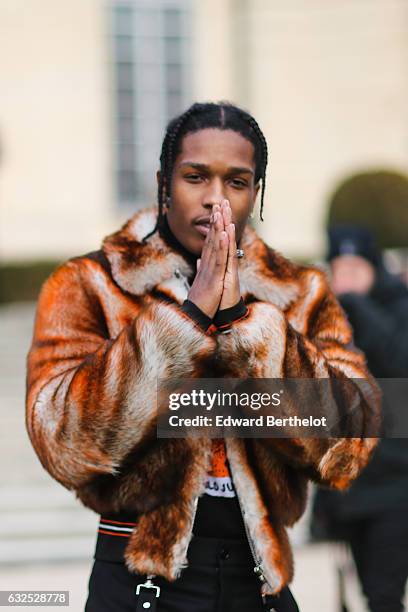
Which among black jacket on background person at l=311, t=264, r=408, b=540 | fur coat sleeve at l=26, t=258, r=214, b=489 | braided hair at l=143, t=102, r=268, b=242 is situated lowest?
black jacket on background person at l=311, t=264, r=408, b=540

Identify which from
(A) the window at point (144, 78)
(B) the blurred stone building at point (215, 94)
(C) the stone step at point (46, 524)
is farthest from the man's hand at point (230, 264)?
(A) the window at point (144, 78)

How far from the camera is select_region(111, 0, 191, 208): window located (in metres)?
19.0

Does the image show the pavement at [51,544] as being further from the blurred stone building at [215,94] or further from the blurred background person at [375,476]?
the blurred stone building at [215,94]

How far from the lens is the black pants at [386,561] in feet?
12.3

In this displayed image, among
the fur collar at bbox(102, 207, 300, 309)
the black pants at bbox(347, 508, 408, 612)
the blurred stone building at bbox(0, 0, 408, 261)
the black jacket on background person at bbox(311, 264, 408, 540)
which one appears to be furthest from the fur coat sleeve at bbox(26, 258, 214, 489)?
the blurred stone building at bbox(0, 0, 408, 261)

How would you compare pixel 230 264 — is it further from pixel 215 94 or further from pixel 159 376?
pixel 215 94

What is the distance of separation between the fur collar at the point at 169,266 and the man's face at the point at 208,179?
0.27 feet

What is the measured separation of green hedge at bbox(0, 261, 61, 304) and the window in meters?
3.38

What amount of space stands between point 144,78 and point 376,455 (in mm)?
16242

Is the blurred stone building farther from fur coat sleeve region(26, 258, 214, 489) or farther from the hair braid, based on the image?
fur coat sleeve region(26, 258, 214, 489)

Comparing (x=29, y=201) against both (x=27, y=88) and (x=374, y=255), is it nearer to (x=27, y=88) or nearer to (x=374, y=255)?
(x=27, y=88)

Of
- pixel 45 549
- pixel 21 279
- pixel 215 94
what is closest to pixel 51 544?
pixel 45 549

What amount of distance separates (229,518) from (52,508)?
5.68m

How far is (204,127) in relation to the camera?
6.96ft
